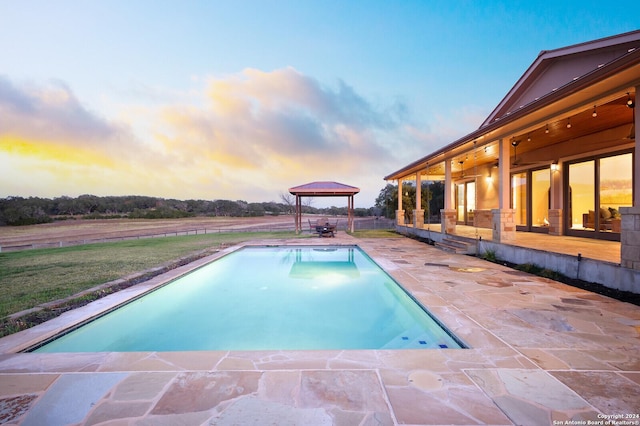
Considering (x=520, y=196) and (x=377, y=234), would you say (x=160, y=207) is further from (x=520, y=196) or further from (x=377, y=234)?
(x=520, y=196)

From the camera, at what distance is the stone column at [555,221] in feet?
32.9

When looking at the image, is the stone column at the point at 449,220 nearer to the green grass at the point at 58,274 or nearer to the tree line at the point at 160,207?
the tree line at the point at 160,207

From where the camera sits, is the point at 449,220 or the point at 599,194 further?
the point at 449,220

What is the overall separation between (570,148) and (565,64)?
3.10 m

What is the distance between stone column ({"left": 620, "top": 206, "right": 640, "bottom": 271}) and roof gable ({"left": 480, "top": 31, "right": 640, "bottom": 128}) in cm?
504

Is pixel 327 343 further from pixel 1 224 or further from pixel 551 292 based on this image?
pixel 1 224

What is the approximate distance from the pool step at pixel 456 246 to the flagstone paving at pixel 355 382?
5.82 metres

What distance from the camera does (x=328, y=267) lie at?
8.94 m

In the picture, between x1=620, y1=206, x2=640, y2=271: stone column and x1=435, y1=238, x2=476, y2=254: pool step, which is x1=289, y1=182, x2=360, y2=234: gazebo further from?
x1=620, y1=206, x2=640, y2=271: stone column

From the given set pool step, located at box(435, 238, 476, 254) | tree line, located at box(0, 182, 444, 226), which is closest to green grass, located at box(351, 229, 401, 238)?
tree line, located at box(0, 182, 444, 226)

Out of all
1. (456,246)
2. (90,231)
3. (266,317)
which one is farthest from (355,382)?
(90,231)

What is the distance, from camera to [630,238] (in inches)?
183

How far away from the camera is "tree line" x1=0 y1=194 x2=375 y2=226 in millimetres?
33506

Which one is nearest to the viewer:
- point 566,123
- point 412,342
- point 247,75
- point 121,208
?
point 412,342
